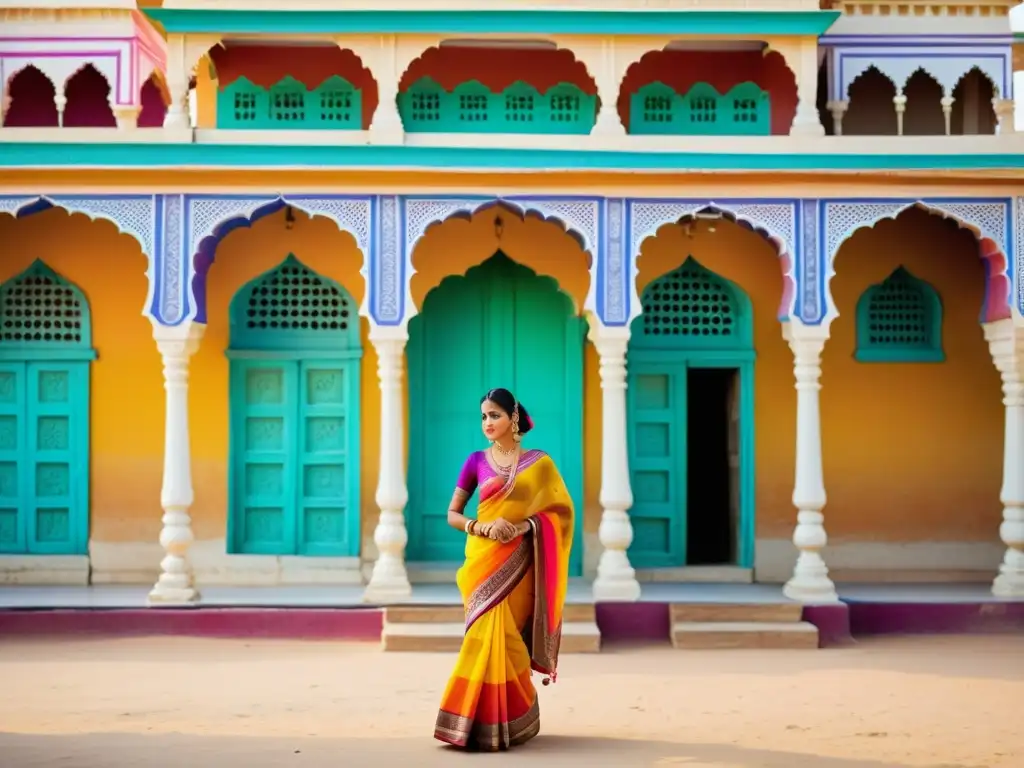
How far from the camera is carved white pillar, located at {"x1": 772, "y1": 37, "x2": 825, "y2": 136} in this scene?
10219 millimetres

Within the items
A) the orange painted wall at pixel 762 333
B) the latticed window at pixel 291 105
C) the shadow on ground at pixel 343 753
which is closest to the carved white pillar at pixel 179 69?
the latticed window at pixel 291 105

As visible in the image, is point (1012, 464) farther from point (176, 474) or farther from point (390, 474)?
point (176, 474)

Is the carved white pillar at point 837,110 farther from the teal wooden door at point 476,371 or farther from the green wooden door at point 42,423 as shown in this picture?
the green wooden door at point 42,423

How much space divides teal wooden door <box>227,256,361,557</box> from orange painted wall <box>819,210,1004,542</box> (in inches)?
169

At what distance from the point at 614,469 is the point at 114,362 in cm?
461

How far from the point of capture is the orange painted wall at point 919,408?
1139 cm

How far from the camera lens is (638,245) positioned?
10062 millimetres

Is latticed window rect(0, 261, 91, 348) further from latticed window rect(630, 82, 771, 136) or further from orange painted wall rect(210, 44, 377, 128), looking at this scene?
latticed window rect(630, 82, 771, 136)

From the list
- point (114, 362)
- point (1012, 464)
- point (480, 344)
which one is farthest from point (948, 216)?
point (114, 362)

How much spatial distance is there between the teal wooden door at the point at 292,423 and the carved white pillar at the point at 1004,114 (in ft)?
18.7

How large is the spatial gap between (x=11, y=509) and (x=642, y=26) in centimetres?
684

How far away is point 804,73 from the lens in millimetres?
10398

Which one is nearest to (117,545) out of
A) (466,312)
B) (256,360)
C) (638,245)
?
(256,360)

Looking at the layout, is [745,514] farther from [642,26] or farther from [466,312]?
[642,26]
